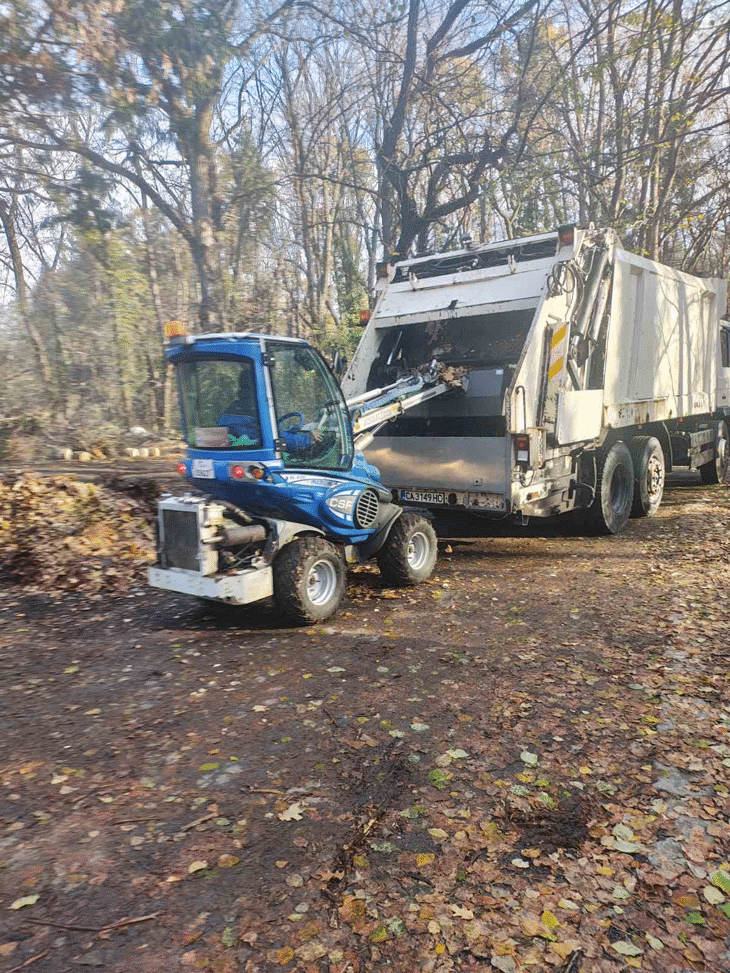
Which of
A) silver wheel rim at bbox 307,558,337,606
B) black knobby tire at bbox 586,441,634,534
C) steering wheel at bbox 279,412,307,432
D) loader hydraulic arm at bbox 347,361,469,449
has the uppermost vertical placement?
loader hydraulic arm at bbox 347,361,469,449

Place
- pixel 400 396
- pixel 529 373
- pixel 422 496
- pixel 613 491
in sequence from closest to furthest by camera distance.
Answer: pixel 529 373
pixel 400 396
pixel 422 496
pixel 613 491

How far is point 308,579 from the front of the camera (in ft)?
18.3

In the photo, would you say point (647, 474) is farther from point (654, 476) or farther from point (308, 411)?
point (308, 411)

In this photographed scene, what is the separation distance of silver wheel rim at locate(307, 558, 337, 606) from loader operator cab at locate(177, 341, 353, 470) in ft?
2.79

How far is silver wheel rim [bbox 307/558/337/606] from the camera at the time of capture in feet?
18.8

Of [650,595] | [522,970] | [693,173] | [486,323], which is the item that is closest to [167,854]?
[522,970]

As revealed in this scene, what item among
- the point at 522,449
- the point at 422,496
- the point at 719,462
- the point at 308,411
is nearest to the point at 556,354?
the point at 522,449

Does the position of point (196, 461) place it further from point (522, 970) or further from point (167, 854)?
point (522, 970)

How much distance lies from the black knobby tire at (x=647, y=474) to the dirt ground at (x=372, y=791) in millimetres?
3289

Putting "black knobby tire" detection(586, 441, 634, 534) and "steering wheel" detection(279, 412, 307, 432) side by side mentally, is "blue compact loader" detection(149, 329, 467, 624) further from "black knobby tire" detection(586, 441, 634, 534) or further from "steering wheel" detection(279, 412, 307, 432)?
"black knobby tire" detection(586, 441, 634, 534)

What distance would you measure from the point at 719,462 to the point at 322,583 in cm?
970

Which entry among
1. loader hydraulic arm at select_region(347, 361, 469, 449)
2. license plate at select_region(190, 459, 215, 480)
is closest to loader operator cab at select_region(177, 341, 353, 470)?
license plate at select_region(190, 459, 215, 480)

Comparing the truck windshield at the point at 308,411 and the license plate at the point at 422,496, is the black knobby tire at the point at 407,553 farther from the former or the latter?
the truck windshield at the point at 308,411

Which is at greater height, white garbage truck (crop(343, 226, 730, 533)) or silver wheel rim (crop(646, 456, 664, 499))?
white garbage truck (crop(343, 226, 730, 533))
